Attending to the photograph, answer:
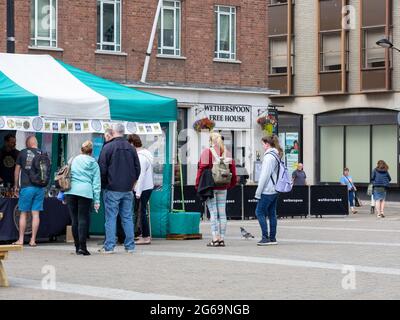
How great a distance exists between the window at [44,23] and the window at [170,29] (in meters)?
3.77

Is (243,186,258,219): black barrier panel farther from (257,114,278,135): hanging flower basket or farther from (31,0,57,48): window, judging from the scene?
(257,114,278,135): hanging flower basket

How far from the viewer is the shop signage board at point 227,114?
35500 mm

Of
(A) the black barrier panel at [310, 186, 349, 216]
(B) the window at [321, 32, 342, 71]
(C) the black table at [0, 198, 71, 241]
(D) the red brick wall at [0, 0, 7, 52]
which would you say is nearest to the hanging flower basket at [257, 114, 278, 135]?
(A) the black barrier panel at [310, 186, 349, 216]

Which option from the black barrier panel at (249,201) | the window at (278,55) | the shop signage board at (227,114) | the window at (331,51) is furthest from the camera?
the window at (278,55)

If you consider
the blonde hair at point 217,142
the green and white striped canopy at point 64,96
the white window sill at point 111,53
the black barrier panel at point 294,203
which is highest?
the white window sill at point 111,53

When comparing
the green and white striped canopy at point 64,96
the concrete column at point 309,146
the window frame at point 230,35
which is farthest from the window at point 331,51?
the green and white striped canopy at point 64,96

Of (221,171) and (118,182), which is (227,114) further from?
(118,182)

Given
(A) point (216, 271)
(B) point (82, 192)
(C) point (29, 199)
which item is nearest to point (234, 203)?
(C) point (29, 199)

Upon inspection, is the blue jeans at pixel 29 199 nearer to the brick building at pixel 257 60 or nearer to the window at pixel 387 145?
the brick building at pixel 257 60

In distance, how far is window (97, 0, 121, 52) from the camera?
3341 cm

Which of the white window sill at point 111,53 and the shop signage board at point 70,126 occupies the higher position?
the white window sill at point 111,53
